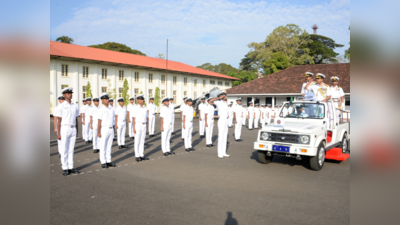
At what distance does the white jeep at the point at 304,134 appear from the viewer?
24.4ft

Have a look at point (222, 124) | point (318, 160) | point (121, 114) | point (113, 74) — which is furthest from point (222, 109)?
point (113, 74)

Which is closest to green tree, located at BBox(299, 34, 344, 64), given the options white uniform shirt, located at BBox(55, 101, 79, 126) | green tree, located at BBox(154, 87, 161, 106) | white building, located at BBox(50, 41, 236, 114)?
white building, located at BBox(50, 41, 236, 114)

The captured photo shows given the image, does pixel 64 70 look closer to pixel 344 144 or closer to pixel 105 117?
pixel 105 117

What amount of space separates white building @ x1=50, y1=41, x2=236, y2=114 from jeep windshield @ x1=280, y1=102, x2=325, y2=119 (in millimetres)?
28046

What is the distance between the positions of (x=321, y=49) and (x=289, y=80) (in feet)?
65.0

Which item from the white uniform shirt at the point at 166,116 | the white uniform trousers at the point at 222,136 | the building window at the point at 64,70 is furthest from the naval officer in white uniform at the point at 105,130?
the building window at the point at 64,70

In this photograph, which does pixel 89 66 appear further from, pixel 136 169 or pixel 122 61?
pixel 136 169

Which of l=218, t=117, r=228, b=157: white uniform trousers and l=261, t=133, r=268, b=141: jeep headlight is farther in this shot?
l=218, t=117, r=228, b=157: white uniform trousers

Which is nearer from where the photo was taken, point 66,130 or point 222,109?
point 66,130

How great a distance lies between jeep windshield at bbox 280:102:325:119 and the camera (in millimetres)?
8719

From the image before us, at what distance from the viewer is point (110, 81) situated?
41.2 m

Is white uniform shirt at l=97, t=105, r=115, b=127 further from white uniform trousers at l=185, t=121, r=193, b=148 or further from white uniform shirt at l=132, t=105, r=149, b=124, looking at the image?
white uniform trousers at l=185, t=121, r=193, b=148

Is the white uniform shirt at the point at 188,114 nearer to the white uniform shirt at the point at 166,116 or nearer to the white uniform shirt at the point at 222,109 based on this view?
the white uniform shirt at the point at 166,116

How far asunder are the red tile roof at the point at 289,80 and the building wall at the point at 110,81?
12.5 m
